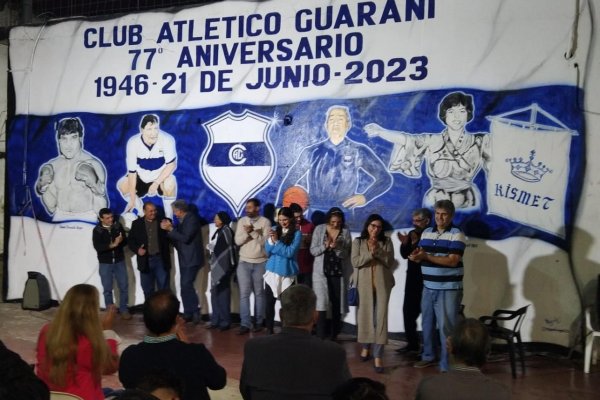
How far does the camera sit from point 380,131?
7.88 m

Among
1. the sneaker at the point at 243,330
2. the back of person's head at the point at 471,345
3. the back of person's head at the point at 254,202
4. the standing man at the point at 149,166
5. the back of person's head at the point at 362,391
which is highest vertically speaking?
the standing man at the point at 149,166

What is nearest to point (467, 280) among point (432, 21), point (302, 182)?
point (302, 182)

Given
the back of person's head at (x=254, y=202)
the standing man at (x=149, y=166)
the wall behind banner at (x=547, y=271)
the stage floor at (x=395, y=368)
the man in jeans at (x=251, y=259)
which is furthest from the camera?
the standing man at (x=149, y=166)

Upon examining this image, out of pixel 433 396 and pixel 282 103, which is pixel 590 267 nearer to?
pixel 282 103

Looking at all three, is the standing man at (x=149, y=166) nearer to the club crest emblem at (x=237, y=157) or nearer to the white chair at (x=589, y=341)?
the club crest emblem at (x=237, y=157)

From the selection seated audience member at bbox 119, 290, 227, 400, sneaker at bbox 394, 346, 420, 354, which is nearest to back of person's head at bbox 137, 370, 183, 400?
seated audience member at bbox 119, 290, 227, 400

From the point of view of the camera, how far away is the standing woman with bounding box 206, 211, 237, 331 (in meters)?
8.18

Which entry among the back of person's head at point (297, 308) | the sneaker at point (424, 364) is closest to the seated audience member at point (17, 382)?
the back of person's head at point (297, 308)

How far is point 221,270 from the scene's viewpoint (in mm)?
8172

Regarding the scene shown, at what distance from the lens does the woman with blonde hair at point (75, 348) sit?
3.26 meters

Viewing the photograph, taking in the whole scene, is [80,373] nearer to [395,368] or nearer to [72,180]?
[395,368]

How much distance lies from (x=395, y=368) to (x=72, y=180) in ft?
18.0

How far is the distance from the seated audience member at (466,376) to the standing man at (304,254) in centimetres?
471

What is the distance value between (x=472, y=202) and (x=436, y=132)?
34.4 inches
